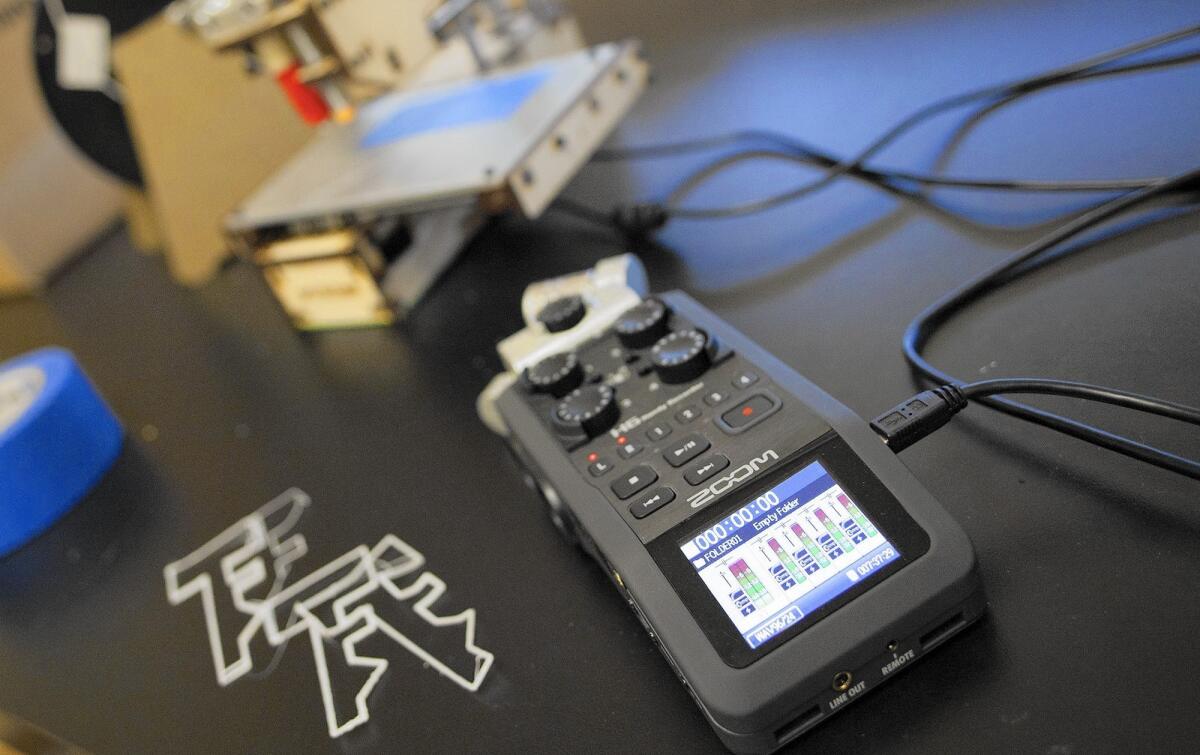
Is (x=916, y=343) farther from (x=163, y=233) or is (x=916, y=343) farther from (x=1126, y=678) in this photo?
(x=163, y=233)

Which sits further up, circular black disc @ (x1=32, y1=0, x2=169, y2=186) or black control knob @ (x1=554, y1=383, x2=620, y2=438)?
circular black disc @ (x1=32, y1=0, x2=169, y2=186)

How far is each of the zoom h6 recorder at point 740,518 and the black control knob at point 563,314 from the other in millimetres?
41

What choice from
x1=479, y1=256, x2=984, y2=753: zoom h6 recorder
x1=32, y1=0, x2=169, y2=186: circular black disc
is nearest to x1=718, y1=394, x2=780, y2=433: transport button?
x1=479, y1=256, x2=984, y2=753: zoom h6 recorder

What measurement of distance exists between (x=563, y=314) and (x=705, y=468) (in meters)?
0.17

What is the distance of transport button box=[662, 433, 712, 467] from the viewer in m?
0.46

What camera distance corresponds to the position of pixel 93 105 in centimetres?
126

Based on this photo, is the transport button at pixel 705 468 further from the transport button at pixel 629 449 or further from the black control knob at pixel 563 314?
the black control knob at pixel 563 314

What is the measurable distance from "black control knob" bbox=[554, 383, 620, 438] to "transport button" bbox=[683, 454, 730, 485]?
0.06 metres

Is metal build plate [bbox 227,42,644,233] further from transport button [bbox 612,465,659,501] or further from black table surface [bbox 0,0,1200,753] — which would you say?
transport button [bbox 612,465,659,501]

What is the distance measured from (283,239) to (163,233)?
44cm

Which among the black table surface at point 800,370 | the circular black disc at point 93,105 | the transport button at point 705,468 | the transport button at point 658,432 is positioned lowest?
the black table surface at point 800,370

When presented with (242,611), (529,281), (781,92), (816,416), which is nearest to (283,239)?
(529,281)

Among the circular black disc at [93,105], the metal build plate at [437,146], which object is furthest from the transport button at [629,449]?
the circular black disc at [93,105]

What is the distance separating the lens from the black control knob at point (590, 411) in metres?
0.49
